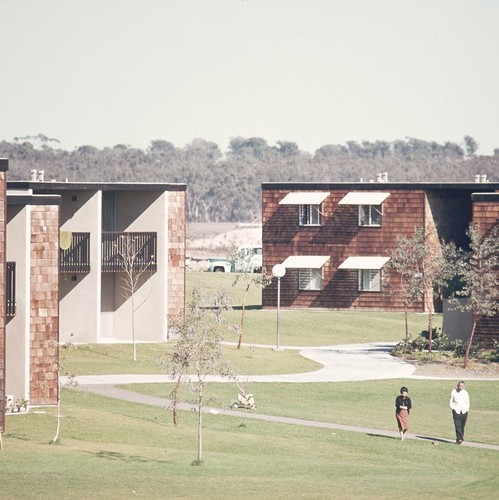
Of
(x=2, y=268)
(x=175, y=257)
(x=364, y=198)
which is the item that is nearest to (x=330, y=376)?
(x=175, y=257)

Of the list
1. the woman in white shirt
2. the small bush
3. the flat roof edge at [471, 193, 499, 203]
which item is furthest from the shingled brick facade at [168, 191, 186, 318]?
the woman in white shirt

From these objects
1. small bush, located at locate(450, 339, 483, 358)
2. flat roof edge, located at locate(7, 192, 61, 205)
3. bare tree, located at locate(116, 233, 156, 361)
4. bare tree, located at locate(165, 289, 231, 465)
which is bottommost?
small bush, located at locate(450, 339, 483, 358)

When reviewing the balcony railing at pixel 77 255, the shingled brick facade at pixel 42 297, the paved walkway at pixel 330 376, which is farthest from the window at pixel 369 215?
the shingled brick facade at pixel 42 297

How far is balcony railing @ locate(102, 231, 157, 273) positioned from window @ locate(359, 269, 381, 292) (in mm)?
18954

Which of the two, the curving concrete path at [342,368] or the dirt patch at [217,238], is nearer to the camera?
the curving concrete path at [342,368]

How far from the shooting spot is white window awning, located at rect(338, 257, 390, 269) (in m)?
70.1

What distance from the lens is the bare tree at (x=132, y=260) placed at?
5344cm

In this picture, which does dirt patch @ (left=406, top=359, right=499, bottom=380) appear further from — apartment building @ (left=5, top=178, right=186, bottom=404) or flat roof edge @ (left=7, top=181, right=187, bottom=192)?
flat roof edge @ (left=7, top=181, right=187, bottom=192)

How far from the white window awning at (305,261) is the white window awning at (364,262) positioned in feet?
3.58

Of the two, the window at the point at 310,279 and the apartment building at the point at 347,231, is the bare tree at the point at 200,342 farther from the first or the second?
the window at the point at 310,279

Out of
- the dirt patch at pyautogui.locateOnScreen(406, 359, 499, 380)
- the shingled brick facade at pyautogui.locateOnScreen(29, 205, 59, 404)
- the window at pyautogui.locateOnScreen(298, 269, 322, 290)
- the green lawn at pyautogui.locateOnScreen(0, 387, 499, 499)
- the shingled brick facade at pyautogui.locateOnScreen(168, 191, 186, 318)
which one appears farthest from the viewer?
the window at pyautogui.locateOnScreen(298, 269, 322, 290)

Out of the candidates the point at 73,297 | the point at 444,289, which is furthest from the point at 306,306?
the point at 73,297

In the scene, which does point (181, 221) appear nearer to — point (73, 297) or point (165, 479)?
point (73, 297)

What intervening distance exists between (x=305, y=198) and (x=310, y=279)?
4.20 meters
